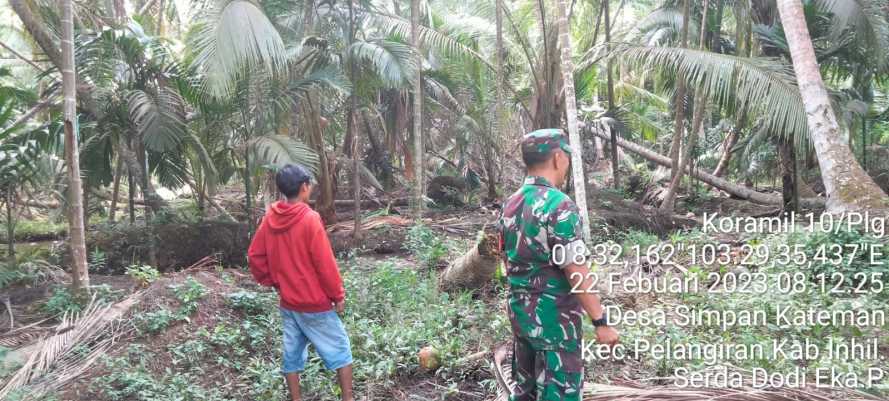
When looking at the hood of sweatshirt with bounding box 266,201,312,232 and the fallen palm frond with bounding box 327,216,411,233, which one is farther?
the fallen palm frond with bounding box 327,216,411,233

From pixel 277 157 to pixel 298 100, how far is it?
1475mm

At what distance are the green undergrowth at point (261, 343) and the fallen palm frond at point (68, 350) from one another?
208 millimetres

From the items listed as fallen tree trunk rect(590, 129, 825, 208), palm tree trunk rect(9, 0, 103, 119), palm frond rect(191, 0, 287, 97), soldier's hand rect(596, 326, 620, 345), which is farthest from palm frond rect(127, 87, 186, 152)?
fallen tree trunk rect(590, 129, 825, 208)

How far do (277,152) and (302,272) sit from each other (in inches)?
160

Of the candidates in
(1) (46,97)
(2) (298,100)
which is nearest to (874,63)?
(2) (298,100)

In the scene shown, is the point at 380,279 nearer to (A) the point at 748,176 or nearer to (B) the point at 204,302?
(B) the point at 204,302

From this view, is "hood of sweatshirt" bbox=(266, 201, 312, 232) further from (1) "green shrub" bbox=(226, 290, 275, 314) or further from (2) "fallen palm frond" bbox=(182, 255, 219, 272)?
(2) "fallen palm frond" bbox=(182, 255, 219, 272)

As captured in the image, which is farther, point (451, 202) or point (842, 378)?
point (451, 202)

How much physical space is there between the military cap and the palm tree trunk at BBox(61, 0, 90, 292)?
14.3 feet

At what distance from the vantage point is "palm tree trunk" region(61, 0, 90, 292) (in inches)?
201

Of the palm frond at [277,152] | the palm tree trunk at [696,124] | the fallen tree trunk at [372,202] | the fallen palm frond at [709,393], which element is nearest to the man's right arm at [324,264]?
the fallen palm frond at [709,393]

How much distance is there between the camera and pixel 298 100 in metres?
8.41

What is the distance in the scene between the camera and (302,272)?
357 cm

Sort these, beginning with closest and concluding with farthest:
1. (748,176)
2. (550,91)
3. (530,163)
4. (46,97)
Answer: (530,163)
(46,97)
(550,91)
(748,176)
